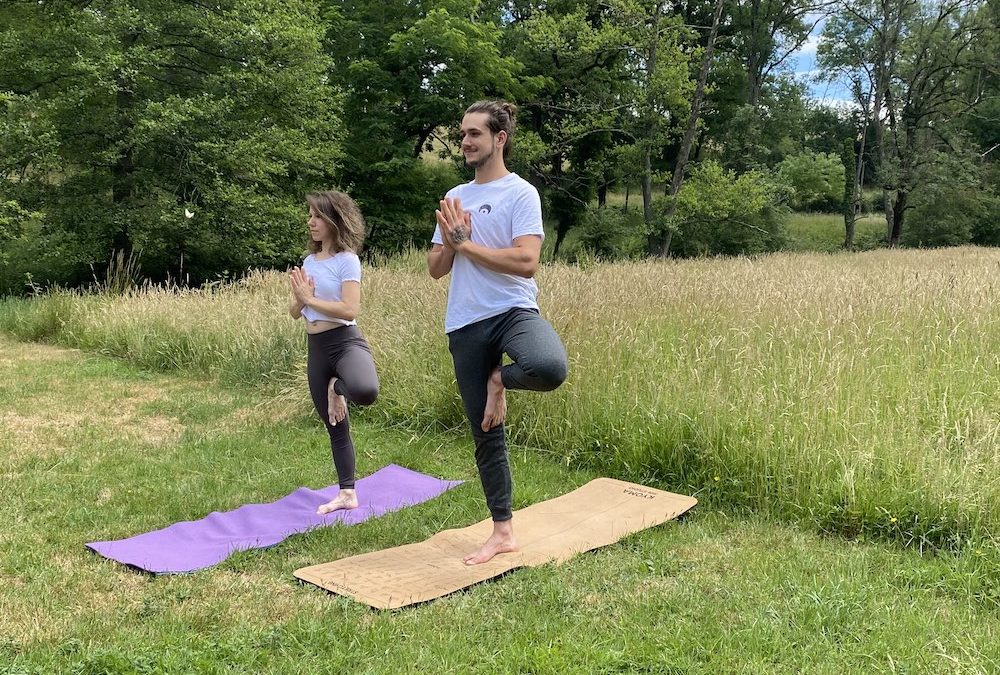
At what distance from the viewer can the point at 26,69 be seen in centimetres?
1695

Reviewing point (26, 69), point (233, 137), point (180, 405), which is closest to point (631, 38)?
point (233, 137)

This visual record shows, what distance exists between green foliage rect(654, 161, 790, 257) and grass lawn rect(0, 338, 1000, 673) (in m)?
20.1

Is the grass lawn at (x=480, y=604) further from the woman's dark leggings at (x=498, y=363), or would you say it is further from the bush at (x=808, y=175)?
the bush at (x=808, y=175)

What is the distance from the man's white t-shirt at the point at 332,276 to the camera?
4.21 metres

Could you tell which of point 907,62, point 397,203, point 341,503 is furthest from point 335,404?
point 907,62

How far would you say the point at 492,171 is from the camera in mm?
3387

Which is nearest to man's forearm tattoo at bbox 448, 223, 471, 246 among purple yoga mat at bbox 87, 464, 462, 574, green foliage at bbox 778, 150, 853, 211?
purple yoga mat at bbox 87, 464, 462, 574

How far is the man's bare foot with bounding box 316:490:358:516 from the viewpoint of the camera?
4.37 metres

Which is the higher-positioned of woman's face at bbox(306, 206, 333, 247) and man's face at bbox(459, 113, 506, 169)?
man's face at bbox(459, 113, 506, 169)

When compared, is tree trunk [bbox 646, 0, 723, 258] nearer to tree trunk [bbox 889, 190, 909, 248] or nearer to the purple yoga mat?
tree trunk [bbox 889, 190, 909, 248]

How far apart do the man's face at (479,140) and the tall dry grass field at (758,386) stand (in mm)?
2250

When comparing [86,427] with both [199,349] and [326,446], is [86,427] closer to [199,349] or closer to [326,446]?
[326,446]

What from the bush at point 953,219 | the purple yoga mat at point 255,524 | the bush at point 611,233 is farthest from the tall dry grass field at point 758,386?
the bush at point 953,219

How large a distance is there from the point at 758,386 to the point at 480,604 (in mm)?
2528
